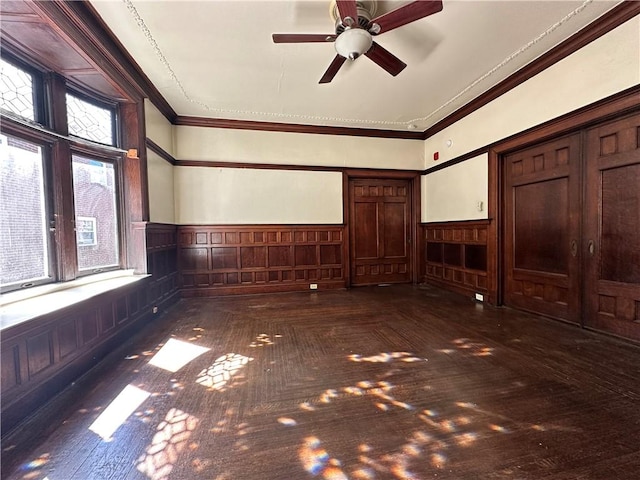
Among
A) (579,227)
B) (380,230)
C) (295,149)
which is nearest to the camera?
(579,227)

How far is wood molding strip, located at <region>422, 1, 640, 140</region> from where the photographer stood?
240cm

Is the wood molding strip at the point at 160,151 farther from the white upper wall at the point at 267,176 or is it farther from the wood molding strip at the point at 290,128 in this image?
the wood molding strip at the point at 290,128

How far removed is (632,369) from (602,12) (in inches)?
123

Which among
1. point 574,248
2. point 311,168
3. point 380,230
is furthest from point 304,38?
point 380,230

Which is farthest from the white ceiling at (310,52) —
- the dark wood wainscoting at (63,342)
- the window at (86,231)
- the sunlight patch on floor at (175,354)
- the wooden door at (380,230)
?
the sunlight patch on floor at (175,354)

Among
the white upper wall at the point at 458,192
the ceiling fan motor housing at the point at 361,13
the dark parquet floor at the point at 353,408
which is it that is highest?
the ceiling fan motor housing at the point at 361,13

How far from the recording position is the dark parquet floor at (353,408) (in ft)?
4.34

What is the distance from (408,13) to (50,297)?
11.9 ft

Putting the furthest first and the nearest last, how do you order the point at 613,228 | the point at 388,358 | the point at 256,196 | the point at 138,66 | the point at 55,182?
the point at 256,196 → the point at 138,66 → the point at 613,228 → the point at 55,182 → the point at 388,358

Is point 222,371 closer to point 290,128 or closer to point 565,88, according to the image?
point 290,128

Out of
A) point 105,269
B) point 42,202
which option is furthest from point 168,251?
point 42,202

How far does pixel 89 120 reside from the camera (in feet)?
9.61

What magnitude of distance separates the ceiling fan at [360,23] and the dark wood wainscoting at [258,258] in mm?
3056

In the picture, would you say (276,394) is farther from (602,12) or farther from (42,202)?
(602,12)
